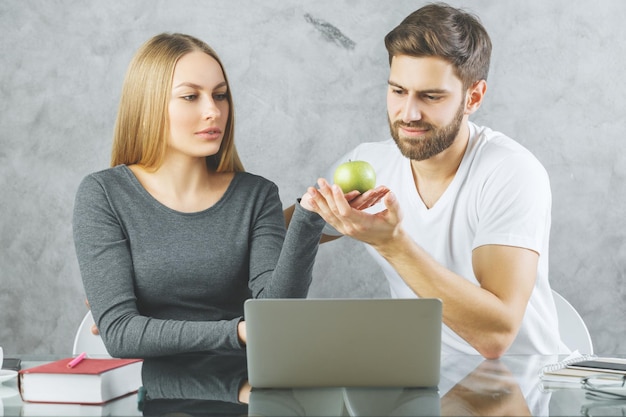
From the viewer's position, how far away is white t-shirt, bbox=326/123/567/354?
1.85m

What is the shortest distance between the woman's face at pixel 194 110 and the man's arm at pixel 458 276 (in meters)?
0.38

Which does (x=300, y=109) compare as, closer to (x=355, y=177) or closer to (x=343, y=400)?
(x=355, y=177)

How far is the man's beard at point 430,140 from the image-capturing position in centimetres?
201

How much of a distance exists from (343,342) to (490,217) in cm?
84

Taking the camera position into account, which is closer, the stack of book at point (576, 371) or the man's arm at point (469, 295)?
the stack of book at point (576, 371)

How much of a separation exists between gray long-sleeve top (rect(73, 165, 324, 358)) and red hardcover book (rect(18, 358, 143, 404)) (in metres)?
0.41

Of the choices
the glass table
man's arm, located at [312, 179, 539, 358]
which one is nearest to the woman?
man's arm, located at [312, 179, 539, 358]

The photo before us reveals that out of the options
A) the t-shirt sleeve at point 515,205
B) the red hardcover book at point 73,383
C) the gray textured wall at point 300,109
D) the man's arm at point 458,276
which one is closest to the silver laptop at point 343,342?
the red hardcover book at point 73,383

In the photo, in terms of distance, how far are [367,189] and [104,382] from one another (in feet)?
2.46

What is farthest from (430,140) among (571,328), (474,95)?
(571,328)

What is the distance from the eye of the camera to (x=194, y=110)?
71.9 inches

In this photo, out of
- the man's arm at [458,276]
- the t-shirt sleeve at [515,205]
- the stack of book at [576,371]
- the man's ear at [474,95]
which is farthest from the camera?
the man's ear at [474,95]

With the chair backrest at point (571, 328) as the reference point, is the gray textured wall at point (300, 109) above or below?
above

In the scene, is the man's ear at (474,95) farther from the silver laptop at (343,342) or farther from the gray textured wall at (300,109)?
the silver laptop at (343,342)
